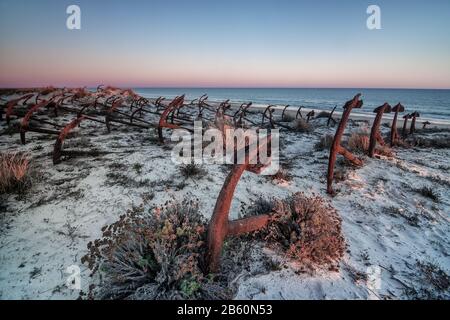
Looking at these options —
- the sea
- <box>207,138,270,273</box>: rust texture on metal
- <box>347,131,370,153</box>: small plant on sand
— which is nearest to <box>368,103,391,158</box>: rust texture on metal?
<box>347,131,370,153</box>: small plant on sand

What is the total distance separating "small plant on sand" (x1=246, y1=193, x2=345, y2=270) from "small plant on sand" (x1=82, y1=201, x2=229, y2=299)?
916mm

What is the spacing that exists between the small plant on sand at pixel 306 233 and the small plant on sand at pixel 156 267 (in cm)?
92

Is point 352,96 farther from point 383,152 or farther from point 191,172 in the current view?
point 191,172

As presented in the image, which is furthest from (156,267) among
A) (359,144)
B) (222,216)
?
(359,144)

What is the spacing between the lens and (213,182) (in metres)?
5.04

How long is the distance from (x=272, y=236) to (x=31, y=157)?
5.93m

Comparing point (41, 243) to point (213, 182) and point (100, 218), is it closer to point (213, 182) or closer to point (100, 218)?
point (100, 218)

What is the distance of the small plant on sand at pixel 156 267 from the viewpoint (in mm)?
2305

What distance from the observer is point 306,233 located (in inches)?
118

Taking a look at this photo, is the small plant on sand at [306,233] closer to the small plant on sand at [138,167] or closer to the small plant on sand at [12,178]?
the small plant on sand at [138,167]

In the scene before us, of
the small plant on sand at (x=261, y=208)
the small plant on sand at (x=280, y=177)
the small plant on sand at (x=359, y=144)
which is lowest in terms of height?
the small plant on sand at (x=261, y=208)

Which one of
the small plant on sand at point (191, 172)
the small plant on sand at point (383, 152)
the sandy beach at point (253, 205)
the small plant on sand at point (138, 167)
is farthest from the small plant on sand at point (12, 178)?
the small plant on sand at point (383, 152)

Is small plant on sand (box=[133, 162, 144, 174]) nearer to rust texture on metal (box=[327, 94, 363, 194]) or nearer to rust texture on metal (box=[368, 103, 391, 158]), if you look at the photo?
rust texture on metal (box=[327, 94, 363, 194])

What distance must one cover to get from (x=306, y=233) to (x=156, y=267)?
167 cm
